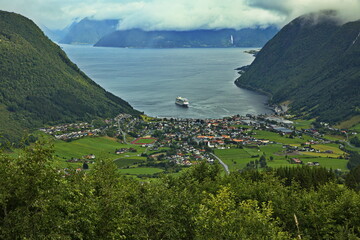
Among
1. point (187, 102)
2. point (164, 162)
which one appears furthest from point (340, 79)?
point (164, 162)

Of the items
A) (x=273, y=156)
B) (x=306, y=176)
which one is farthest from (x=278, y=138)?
(x=306, y=176)

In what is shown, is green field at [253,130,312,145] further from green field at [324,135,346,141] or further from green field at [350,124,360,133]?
green field at [350,124,360,133]

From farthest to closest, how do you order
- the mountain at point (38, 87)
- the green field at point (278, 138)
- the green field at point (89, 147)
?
the mountain at point (38, 87) < the green field at point (278, 138) < the green field at point (89, 147)

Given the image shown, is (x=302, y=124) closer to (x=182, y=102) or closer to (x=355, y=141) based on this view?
(x=355, y=141)

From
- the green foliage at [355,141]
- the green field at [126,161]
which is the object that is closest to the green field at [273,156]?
the green foliage at [355,141]

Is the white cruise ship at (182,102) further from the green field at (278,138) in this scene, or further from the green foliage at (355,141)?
the green foliage at (355,141)

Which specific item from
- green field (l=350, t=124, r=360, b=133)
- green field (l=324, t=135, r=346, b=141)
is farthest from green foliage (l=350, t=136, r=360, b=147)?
green field (l=350, t=124, r=360, b=133)

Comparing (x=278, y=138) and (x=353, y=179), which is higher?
(x=353, y=179)

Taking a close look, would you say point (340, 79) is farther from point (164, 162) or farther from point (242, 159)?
point (164, 162)
